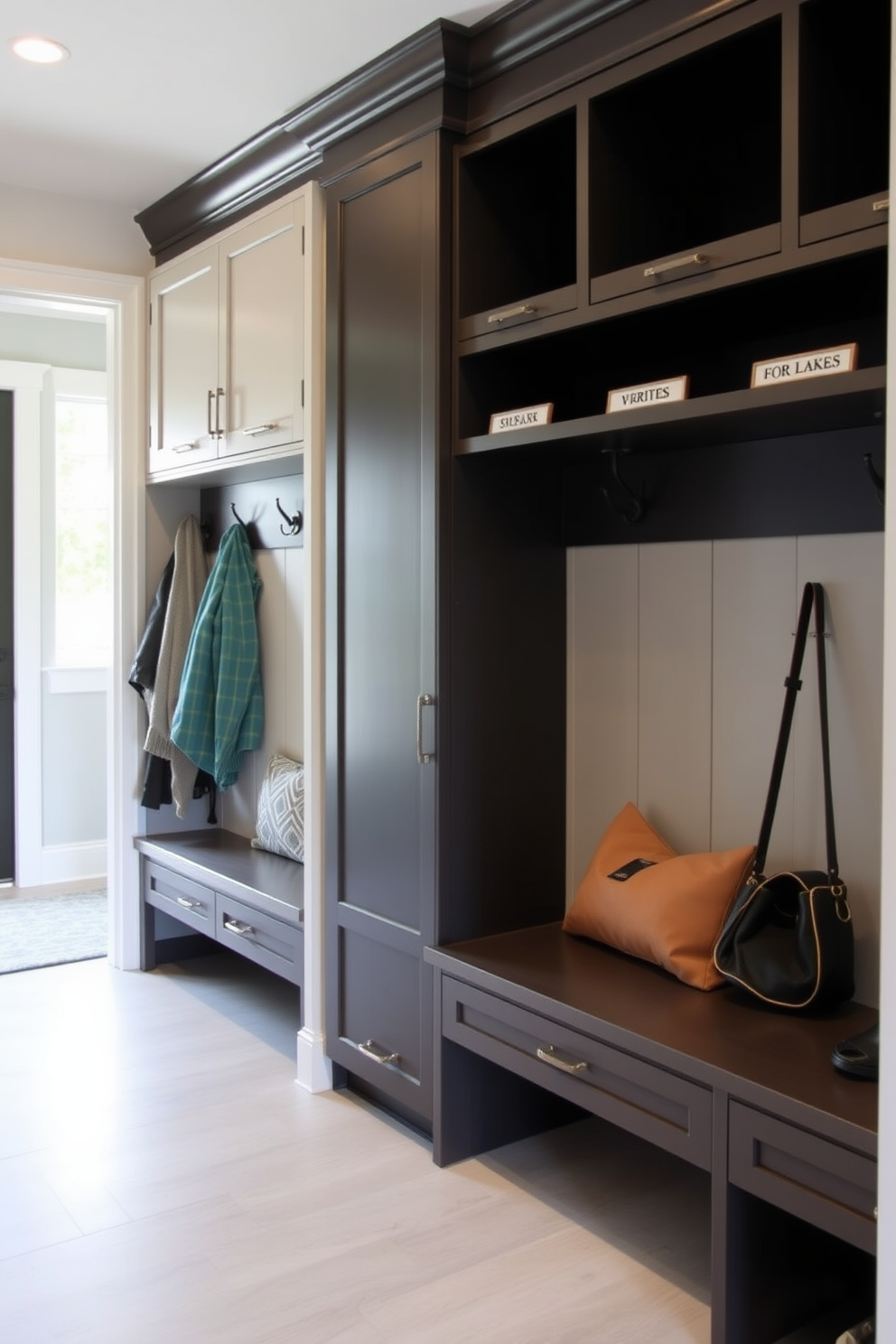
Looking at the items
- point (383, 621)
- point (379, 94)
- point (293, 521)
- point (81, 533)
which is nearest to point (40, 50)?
point (379, 94)

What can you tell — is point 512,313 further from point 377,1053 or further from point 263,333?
point 377,1053

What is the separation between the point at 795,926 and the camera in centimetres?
214

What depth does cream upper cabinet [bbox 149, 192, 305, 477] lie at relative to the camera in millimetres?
3135

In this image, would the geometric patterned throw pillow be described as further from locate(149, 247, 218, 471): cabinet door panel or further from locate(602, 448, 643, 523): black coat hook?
locate(602, 448, 643, 523): black coat hook

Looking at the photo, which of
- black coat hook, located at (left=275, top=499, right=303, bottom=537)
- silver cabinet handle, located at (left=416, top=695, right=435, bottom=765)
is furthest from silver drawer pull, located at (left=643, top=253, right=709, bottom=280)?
black coat hook, located at (left=275, top=499, right=303, bottom=537)

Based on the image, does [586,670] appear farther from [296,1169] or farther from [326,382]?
[296,1169]

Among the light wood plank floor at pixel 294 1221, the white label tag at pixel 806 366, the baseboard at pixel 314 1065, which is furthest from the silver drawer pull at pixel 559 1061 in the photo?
the white label tag at pixel 806 366

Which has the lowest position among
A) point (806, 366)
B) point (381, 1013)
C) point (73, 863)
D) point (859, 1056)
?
point (73, 863)

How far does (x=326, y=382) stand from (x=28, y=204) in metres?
1.49

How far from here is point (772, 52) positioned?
209 centimetres

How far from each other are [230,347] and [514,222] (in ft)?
3.59

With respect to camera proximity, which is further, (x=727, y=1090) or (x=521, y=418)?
(x=521, y=418)

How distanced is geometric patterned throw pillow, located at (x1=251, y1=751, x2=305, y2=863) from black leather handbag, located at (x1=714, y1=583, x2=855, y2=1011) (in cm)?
A: 167

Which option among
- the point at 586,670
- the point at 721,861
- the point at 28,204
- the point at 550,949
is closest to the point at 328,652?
the point at 586,670
